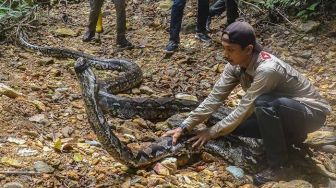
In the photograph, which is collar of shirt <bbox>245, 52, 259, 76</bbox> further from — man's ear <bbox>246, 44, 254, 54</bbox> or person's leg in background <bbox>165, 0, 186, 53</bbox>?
person's leg in background <bbox>165, 0, 186, 53</bbox>

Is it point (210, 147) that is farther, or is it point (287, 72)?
point (210, 147)

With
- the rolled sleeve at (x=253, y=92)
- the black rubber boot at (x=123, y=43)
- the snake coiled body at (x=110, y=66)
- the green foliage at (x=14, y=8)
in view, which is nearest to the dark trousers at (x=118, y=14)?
the black rubber boot at (x=123, y=43)

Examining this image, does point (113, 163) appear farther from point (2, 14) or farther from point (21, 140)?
point (2, 14)

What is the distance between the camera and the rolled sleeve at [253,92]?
13.8ft

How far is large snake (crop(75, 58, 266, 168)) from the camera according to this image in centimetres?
394

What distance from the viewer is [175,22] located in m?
9.09

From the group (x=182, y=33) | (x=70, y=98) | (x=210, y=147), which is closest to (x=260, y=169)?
(x=210, y=147)

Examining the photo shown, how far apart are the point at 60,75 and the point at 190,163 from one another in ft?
12.2

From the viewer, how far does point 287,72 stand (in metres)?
4.34

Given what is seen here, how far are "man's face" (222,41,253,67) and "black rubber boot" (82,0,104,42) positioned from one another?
622 centimetres

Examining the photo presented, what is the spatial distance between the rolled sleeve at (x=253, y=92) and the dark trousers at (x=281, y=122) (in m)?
0.07

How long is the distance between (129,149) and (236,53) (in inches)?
55.5

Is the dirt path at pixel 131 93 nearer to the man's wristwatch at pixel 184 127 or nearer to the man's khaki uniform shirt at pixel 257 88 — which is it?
the man's wristwatch at pixel 184 127

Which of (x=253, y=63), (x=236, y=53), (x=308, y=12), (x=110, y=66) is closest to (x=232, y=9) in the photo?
(x=308, y=12)
